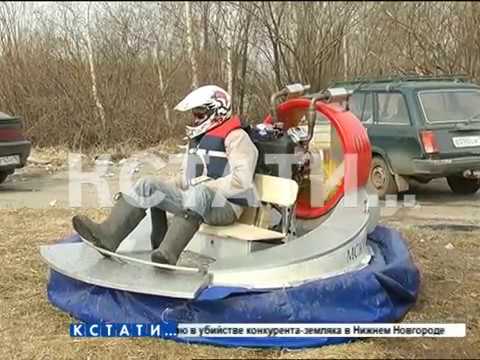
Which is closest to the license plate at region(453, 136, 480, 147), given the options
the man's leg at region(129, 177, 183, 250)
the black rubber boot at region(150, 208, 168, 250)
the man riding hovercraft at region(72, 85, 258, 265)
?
the man riding hovercraft at region(72, 85, 258, 265)

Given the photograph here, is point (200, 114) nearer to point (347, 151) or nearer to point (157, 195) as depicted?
point (157, 195)

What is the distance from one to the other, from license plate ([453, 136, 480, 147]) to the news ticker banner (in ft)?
17.7

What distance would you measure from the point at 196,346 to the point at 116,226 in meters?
1.08

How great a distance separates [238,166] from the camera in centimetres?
466

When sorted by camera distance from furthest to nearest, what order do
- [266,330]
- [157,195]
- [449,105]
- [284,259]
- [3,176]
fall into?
[3,176] → [449,105] → [157,195] → [284,259] → [266,330]

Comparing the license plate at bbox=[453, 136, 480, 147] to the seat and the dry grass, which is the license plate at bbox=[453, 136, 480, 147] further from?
the seat

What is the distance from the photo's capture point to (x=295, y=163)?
16.6 ft

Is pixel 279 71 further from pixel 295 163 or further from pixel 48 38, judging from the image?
pixel 295 163

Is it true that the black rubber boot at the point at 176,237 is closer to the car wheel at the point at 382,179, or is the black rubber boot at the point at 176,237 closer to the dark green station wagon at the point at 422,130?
the dark green station wagon at the point at 422,130

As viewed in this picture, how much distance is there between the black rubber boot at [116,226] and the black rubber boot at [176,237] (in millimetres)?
338

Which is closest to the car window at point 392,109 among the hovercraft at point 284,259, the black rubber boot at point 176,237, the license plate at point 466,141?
the license plate at point 466,141

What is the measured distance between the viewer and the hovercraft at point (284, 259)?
4.08 metres

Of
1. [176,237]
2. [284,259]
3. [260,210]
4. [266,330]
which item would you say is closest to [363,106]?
[260,210]

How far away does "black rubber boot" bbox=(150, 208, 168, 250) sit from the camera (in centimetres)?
494
